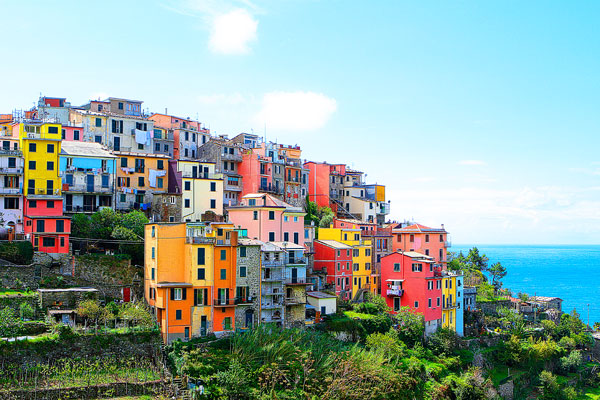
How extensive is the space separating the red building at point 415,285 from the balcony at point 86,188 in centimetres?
2949

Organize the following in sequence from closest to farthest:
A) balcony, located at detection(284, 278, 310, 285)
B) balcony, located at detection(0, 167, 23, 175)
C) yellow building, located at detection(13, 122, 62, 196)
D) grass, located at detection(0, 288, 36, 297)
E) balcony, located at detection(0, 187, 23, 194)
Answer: grass, located at detection(0, 288, 36, 297) < balcony, located at detection(284, 278, 310, 285) < balcony, located at detection(0, 187, 23, 194) < balcony, located at detection(0, 167, 23, 175) < yellow building, located at detection(13, 122, 62, 196)

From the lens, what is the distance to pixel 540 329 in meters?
73.7

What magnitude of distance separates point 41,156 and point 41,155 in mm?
90

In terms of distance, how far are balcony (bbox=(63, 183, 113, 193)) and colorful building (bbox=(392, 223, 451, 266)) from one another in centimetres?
3322

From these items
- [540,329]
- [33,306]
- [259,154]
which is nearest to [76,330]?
[33,306]

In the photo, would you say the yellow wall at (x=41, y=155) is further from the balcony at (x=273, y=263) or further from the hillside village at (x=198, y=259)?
→ the balcony at (x=273, y=263)

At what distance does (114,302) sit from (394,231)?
36662 millimetres

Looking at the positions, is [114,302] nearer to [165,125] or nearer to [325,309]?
[325,309]

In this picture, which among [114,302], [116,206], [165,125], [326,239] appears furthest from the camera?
[165,125]

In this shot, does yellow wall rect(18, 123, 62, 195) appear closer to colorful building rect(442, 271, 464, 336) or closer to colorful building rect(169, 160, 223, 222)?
colorful building rect(169, 160, 223, 222)

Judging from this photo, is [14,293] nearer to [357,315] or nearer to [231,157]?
[357,315]

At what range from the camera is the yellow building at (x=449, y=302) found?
212ft

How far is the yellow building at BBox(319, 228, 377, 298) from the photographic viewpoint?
6562cm

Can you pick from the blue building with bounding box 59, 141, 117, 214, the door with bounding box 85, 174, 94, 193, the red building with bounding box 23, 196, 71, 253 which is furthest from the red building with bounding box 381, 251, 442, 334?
the red building with bounding box 23, 196, 71, 253
